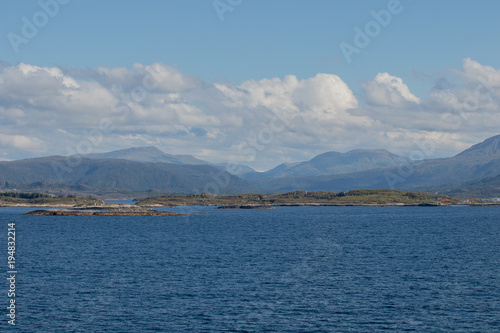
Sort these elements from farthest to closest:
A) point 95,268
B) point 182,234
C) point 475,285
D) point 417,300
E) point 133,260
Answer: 1. point 182,234
2. point 133,260
3. point 95,268
4. point 475,285
5. point 417,300

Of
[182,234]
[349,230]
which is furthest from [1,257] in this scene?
[349,230]

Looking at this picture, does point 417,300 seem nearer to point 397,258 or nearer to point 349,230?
point 397,258

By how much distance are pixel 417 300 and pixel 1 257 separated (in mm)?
67665

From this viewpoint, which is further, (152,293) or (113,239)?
(113,239)

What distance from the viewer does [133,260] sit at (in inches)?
3526

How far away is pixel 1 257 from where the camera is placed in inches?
3573

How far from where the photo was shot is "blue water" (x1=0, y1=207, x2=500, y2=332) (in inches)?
2039

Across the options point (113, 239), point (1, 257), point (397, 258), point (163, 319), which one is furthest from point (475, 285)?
point (113, 239)

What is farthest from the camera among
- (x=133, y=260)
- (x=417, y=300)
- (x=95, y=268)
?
(x=133, y=260)

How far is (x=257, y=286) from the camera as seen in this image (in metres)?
67.2

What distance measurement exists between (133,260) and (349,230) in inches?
3064

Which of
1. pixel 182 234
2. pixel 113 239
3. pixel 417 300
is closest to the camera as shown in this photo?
pixel 417 300

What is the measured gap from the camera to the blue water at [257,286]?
51781 millimetres

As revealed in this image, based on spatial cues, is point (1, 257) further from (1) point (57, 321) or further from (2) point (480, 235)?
(2) point (480, 235)
